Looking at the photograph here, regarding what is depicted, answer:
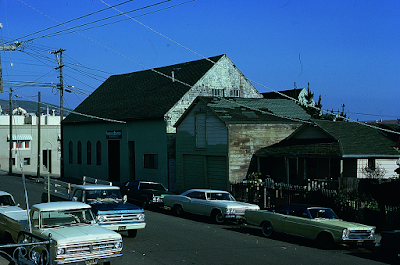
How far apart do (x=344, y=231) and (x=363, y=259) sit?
1.09 m

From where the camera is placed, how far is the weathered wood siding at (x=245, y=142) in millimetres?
27141

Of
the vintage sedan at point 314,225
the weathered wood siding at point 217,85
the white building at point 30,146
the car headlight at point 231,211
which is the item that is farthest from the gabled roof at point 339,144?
the white building at point 30,146

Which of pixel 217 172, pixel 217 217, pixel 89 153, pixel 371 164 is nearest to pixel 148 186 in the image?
pixel 217 172

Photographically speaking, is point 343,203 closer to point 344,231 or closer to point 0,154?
point 344,231

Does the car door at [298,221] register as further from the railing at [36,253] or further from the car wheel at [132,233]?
the railing at [36,253]

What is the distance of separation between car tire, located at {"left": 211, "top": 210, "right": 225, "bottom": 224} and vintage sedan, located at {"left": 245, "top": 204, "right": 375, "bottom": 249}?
2.03 m

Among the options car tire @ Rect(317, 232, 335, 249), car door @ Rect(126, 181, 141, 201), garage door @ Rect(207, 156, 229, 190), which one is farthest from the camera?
garage door @ Rect(207, 156, 229, 190)

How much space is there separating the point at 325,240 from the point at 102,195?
8.14 metres

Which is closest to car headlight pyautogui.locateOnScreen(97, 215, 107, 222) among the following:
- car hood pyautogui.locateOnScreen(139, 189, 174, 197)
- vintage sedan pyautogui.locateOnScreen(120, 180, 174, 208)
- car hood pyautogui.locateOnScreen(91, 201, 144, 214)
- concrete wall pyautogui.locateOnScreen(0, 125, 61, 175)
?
car hood pyautogui.locateOnScreen(91, 201, 144, 214)

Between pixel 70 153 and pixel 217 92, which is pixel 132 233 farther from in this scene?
pixel 70 153

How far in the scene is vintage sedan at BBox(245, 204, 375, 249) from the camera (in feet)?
47.2

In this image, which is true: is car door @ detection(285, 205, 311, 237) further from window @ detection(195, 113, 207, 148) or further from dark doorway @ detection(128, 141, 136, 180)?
dark doorway @ detection(128, 141, 136, 180)

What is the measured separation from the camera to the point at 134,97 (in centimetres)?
3953

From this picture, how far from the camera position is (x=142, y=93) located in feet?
128
